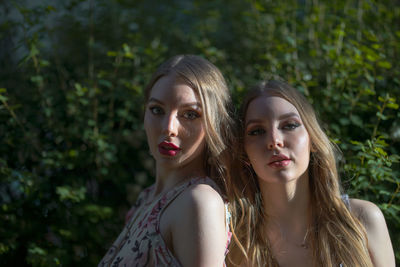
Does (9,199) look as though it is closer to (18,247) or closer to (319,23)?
(18,247)

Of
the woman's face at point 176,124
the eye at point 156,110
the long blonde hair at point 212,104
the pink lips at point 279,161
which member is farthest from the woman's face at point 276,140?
the eye at point 156,110

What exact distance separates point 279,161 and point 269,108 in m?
0.25

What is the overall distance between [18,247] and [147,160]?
102cm

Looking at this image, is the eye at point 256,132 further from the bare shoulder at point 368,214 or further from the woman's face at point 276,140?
the bare shoulder at point 368,214

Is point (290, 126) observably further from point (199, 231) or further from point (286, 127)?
point (199, 231)

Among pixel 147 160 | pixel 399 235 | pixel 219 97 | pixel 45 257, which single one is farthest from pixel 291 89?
pixel 45 257

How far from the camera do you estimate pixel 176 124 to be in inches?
70.9

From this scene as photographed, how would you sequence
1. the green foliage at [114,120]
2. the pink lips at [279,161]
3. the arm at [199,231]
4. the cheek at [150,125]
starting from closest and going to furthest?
the arm at [199,231]
the pink lips at [279,161]
the cheek at [150,125]
the green foliage at [114,120]

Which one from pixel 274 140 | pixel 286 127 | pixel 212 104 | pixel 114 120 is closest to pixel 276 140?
pixel 274 140

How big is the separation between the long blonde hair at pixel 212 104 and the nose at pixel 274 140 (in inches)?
7.3

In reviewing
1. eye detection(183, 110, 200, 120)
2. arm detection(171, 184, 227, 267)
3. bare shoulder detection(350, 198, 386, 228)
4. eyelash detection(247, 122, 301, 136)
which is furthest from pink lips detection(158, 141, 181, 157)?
bare shoulder detection(350, 198, 386, 228)

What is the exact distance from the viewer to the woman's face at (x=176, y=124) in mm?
Result: 1807

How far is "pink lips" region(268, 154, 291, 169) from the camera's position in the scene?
1783 millimetres

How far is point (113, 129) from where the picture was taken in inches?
118
